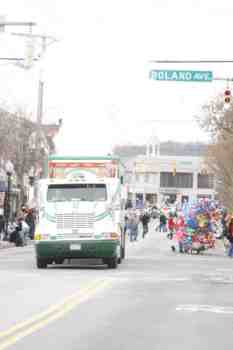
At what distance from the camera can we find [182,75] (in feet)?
107

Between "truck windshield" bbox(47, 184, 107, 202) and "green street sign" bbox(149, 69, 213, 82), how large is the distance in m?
4.90

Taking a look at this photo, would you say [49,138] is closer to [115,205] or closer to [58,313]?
[115,205]

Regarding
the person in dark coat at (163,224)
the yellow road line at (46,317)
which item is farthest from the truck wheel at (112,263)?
the person in dark coat at (163,224)

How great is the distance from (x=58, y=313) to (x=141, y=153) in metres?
157

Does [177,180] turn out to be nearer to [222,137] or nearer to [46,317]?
[222,137]

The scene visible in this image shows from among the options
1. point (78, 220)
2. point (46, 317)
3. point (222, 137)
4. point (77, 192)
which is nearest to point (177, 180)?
point (222, 137)

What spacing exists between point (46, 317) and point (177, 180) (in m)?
144

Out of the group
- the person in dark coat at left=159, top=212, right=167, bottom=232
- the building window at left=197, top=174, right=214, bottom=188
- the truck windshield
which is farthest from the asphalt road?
the building window at left=197, top=174, right=214, bottom=188

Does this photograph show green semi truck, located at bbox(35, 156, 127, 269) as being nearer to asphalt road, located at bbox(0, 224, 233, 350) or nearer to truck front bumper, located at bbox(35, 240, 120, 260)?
truck front bumper, located at bbox(35, 240, 120, 260)

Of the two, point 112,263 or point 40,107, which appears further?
point 40,107

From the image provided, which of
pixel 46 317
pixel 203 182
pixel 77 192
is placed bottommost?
pixel 46 317

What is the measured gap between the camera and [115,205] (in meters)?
29.7

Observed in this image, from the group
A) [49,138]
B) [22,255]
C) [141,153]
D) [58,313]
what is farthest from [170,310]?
[141,153]

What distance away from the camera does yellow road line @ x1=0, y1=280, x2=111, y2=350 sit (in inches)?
523
